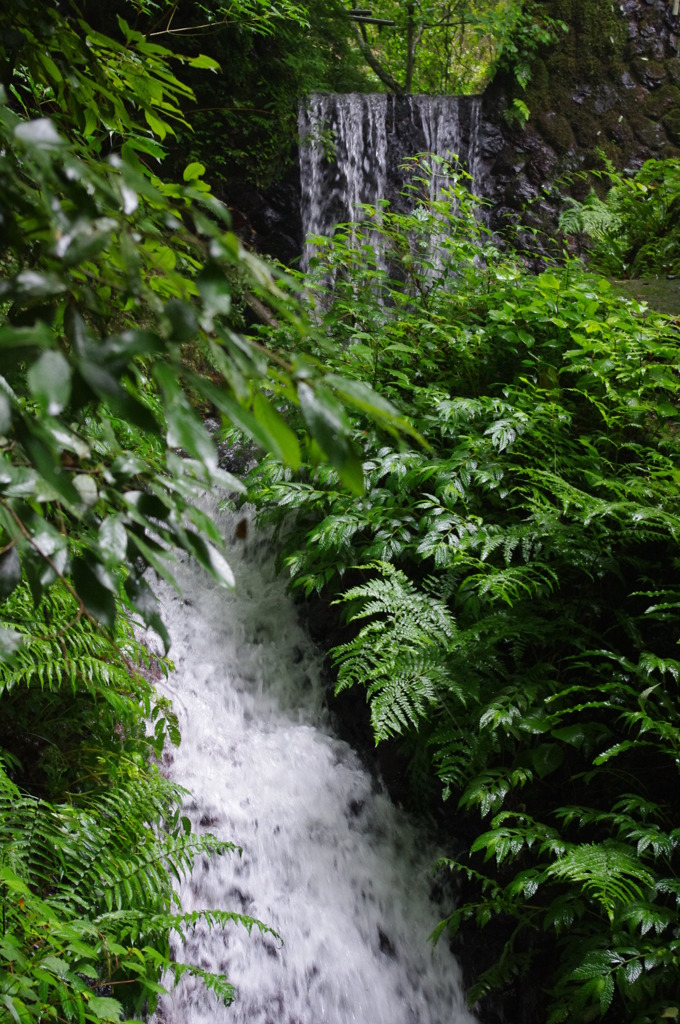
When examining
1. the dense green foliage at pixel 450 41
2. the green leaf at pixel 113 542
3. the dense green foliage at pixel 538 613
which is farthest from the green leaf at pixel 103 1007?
the dense green foliage at pixel 450 41

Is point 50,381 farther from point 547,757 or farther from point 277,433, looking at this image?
point 547,757

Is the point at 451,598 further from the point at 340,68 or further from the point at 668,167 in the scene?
the point at 340,68

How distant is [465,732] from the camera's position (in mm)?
2504

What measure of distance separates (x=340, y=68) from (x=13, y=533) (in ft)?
32.3

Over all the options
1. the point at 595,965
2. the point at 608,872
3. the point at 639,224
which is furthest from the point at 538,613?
the point at 639,224

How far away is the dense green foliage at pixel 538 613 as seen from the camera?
6.94 feet

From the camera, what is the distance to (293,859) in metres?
2.99

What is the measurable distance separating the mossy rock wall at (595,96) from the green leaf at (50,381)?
9.16 metres

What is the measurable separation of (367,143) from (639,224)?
410 cm

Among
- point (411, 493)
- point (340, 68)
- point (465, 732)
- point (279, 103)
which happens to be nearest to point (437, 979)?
point (465, 732)

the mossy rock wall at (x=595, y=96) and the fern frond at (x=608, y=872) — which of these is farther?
the mossy rock wall at (x=595, y=96)

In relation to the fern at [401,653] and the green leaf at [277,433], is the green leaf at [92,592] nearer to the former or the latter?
the green leaf at [277,433]

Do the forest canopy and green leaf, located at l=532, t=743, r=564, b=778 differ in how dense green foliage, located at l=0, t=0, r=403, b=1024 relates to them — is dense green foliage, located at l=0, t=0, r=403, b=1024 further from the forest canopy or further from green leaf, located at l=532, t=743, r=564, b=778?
green leaf, located at l=532, t=743, r=564, b=778

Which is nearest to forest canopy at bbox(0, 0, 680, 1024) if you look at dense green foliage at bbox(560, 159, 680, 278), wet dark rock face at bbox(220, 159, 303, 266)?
dense green foliage at bbox(560, 159, 680, 278)
